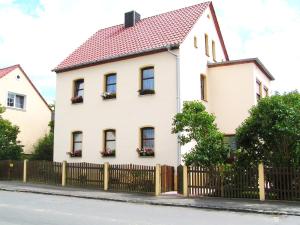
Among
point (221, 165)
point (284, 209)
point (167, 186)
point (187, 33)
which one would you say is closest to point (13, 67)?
point (187, 33)

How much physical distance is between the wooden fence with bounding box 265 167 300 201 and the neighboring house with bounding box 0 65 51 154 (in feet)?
73.1

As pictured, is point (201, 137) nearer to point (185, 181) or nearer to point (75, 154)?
point (185, 181)

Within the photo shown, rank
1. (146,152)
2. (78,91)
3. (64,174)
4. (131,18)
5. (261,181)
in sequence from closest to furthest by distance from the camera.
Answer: (261,181) → (64,174) → (146,152) → (78,91) → (131,18)

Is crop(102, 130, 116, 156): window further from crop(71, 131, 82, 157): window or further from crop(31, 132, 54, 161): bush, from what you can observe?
crop(31, 132, 54, 161): bush

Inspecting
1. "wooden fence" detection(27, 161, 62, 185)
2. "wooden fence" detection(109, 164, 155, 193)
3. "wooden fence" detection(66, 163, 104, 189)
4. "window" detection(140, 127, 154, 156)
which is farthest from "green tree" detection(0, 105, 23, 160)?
"wooden fence" detection(109, 164, 155, 193)

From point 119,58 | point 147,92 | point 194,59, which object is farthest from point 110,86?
point 194,59

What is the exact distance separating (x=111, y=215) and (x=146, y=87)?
11.3m

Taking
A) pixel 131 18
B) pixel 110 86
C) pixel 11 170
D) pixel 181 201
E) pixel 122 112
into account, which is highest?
pixel 131 18

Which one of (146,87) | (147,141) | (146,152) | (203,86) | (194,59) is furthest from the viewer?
(203,86)

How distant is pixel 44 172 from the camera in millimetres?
22000

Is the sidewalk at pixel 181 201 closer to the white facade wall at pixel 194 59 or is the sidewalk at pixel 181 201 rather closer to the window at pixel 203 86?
the white facade wall at pixel 194 59

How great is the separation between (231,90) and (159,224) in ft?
49.0

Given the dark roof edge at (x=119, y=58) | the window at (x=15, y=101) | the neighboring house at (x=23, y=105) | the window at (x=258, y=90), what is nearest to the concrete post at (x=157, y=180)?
the dark roof edge at (x=119, y=58)

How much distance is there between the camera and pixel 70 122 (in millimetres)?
24953
